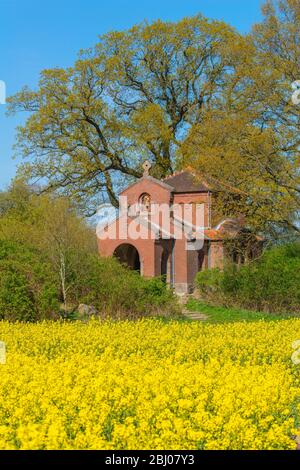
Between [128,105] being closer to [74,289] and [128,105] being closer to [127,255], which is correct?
[127,255]

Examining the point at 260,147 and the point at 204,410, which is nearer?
the point at 204,410

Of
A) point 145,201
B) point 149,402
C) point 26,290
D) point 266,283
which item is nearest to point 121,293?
point 26,290

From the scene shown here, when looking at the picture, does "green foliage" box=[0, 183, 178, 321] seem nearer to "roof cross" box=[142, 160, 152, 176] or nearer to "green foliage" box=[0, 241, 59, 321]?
"green foliage" box=[0, 241, 59, 321]

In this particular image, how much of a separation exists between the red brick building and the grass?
716 centimetres

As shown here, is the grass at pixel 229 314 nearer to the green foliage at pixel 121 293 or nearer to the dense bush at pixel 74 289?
the green foliage at pixel 121 293

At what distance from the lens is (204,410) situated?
22.9 ft

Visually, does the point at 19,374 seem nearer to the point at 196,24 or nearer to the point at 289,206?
the point at 289,206

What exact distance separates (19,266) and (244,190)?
30.1ft

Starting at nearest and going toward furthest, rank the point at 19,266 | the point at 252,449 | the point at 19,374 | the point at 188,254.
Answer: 1. the point at 252,449
2. the point at 19,374
3. the point at 19,266
4. the point at 188,254

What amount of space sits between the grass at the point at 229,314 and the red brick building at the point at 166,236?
7.16 metres

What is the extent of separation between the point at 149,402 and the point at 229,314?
50.7 ft

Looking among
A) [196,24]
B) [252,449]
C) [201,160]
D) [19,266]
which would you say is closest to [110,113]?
[196,24]
